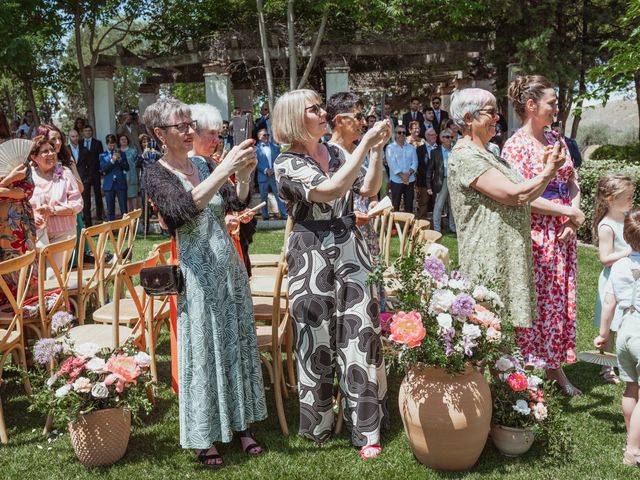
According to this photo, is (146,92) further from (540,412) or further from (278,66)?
(540,412)

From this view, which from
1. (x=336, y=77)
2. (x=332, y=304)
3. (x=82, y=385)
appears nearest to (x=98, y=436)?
(x=82, y=385)

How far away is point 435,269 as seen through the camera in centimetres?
355

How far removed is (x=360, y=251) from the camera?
388cm

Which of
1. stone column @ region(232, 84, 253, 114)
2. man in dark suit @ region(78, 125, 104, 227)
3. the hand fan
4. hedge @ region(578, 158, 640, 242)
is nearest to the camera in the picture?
the hand fan

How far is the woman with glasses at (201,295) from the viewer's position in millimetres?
3584

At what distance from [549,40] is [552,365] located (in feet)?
43.5

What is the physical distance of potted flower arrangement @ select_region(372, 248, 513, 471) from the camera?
11.2 feet

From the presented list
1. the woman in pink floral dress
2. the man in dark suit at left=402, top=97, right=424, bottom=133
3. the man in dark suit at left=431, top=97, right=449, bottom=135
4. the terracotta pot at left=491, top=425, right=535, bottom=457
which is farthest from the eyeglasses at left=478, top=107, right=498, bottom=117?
the man in dark suit at left=431, top=97, right=449, bottom=135

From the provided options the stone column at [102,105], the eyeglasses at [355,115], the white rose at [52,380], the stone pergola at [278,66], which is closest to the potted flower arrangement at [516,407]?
the eyeglasses at [355,115]

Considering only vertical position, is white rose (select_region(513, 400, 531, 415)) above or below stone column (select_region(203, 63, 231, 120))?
below

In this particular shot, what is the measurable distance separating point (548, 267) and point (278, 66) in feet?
50.6

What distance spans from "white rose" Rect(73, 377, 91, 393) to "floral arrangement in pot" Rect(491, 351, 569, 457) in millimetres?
2344

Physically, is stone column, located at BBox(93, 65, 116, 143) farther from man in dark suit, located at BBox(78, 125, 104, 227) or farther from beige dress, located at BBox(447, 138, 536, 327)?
beige dress, located at BBox(447, 138, 536, 327)

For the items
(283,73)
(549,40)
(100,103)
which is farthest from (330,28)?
(100,103)
